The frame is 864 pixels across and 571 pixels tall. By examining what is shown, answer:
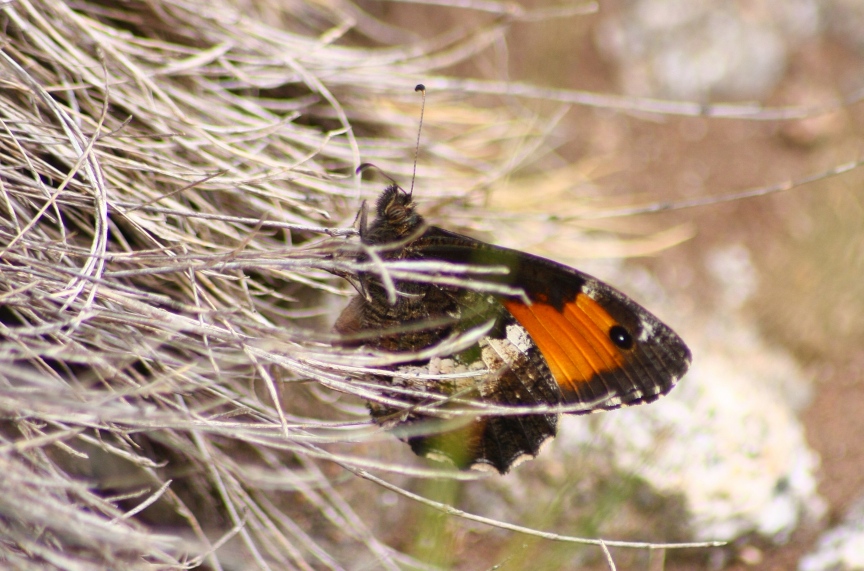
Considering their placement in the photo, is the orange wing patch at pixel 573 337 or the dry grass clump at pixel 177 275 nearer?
the dry grass clump at pixel 177 275

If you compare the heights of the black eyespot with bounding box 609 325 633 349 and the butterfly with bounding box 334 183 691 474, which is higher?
the black eyespot with bounding box 609 325 633 349

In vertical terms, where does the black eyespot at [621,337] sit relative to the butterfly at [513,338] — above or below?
above

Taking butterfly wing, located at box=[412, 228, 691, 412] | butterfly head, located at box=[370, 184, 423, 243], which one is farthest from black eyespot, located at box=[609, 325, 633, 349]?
butterfly head, located at box=[370, 184, 423, 243]

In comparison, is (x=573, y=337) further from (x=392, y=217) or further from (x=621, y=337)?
(x=392, y=217)

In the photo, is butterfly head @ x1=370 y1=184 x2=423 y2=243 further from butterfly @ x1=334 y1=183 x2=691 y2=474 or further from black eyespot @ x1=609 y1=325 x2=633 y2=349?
black eyespot @ x1=609 y1=325 x2=633 y2=349

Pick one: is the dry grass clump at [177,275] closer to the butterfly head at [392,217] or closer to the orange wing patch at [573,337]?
the butterfly head at [392,217]

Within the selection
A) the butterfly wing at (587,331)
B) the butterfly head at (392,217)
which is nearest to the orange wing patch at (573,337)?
the butterfly wing at (587,331)

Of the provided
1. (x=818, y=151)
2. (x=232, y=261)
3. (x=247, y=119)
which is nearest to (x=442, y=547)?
(x=232, y=261)

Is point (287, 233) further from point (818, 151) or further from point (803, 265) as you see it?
point (818, 151)

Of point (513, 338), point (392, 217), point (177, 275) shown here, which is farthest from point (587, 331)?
point (177, 275)
